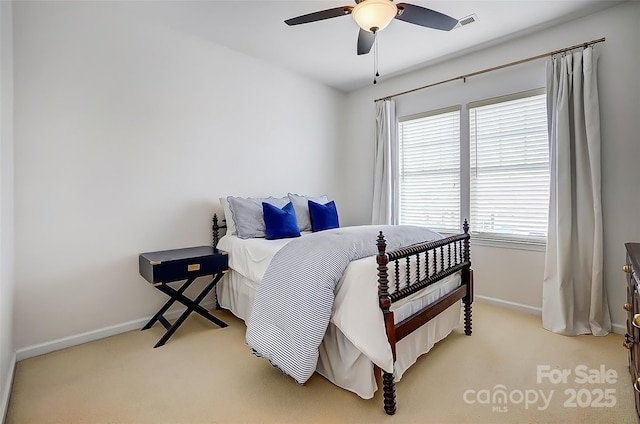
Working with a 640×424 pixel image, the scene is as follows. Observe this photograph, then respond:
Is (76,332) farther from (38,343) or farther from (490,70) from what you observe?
(490,70)

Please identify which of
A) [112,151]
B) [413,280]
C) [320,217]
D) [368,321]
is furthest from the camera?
[320,217]

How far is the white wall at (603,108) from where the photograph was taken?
2.58 metres

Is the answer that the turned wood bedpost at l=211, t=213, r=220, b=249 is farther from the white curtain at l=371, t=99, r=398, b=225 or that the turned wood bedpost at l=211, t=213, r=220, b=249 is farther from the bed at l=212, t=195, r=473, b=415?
the white curtain at l=371, t=99, r=398, b=225

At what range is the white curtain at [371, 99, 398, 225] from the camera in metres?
4.11

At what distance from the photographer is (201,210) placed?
126 inches

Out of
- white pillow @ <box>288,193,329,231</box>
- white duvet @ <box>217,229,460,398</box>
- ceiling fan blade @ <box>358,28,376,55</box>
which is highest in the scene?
ceiling fan blade @ <box>358,28,376,55</box>

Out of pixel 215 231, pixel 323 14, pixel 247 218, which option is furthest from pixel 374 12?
pixel 215 231

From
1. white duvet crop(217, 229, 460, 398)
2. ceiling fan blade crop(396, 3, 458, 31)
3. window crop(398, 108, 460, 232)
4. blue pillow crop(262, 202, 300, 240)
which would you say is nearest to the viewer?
white duvet crop(217, 229, 460, 398)

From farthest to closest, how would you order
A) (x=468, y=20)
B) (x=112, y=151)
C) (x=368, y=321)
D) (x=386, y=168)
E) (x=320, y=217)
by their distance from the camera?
(x=386, y=168) → (x=320, y=217) → (x=468, y=20) → (x=112, y=151) → (x=368, y=321)

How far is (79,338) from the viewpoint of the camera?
8.23 ft

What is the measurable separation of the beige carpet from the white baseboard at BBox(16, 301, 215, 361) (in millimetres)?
63

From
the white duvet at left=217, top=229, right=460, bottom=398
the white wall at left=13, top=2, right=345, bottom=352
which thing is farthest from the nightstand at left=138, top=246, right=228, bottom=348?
the white duvet at left=217, top=229, right=460, bottom=398

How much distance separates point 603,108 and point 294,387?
329 cm

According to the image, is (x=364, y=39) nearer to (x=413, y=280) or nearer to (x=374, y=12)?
(x=374, y=12)
